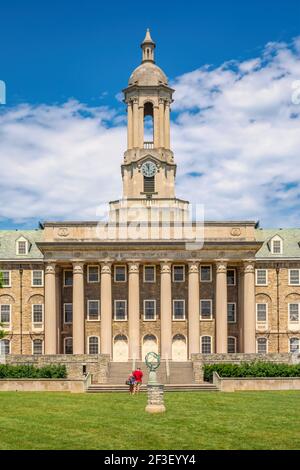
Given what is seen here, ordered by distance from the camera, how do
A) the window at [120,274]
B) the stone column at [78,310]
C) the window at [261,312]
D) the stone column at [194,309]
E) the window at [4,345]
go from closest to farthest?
the stone column at [194,309] → the stone column at [78,310] → the window at [120,274] → the window at [4,345] → the window at [261,312]

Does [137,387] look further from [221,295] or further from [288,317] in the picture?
[288,317]

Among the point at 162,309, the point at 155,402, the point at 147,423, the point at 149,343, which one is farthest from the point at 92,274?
the point at 147,423

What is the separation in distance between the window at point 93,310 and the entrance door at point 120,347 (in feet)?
9.70

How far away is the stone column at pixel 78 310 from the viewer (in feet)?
235

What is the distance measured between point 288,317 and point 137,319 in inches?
653

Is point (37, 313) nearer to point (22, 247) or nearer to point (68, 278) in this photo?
point (68, 278)

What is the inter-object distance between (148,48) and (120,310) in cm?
2872

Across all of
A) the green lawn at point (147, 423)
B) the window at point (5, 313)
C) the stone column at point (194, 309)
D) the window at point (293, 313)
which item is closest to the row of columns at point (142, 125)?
the stone column at point (194, 309)

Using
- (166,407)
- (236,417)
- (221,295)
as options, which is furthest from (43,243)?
(236,417)

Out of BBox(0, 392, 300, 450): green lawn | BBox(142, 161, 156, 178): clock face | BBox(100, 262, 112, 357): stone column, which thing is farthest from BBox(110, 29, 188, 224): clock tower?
BBox(0, 392, 300, 450): green lawn

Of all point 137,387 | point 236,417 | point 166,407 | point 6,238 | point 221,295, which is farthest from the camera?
point 6,238

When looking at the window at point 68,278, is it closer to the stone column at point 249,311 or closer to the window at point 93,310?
the window at point 93,310

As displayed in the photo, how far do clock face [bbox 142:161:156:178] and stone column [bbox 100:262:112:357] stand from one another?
12.4 meters

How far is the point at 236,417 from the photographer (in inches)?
1351
